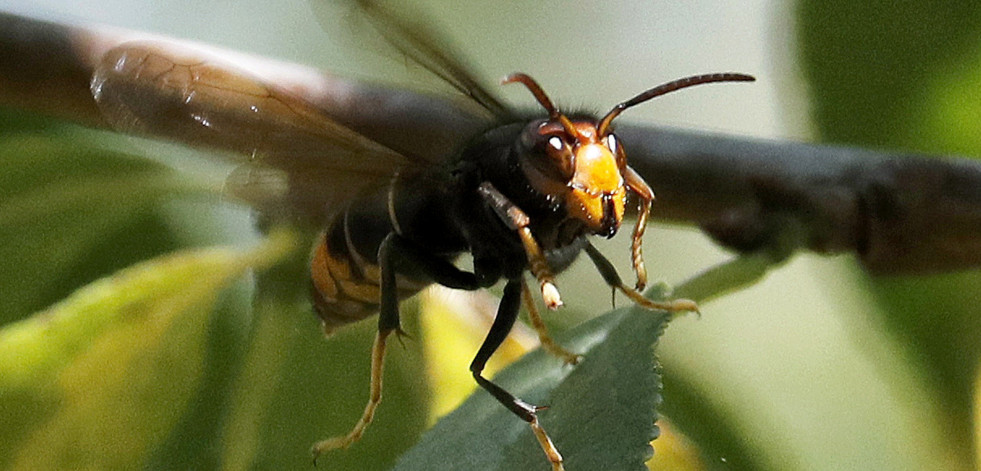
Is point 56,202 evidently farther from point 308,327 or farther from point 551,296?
point 551,296

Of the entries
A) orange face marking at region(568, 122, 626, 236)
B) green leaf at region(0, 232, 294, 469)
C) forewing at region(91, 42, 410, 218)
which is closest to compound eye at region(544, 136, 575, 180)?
orange face marking at region(568, 122, 626, 236)

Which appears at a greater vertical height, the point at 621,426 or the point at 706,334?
the point at 621,426

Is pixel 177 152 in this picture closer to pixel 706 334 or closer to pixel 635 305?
pixel 635 305

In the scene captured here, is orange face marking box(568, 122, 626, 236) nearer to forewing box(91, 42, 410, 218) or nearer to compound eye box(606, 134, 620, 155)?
compound eye box(606, 134, 620, 155)

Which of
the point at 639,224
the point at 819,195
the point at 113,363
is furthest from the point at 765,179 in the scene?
the point at 113,363

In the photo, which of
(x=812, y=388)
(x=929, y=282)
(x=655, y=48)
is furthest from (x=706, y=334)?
(x=929, y=282)

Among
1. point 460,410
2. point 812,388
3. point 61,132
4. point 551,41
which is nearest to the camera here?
point 460,410
